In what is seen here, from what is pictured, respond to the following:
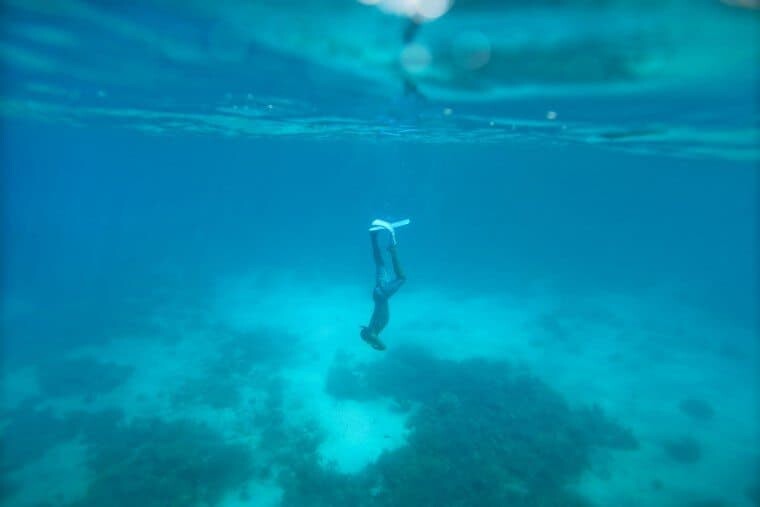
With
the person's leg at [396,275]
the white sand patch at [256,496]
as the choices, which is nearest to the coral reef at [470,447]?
the white sand patch at [256,496]

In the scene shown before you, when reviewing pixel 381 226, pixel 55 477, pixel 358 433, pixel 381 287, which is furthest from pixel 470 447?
pixel 55 477

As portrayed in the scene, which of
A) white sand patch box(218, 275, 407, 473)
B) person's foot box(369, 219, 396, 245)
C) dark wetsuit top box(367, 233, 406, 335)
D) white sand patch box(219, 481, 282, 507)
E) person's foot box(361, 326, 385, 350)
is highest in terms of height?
person's foot box(369, 219, 396, 245)

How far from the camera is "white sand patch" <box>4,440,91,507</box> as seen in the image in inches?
505

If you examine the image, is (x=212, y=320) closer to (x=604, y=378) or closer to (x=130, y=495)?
(x=130, y=495)

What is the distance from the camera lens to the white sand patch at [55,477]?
12.8 metres

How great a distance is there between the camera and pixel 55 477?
13.9 meters

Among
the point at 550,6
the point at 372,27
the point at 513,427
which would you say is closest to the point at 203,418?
the point at 513,427

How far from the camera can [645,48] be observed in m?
9.72

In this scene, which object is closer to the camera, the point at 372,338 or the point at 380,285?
the point at 372,338

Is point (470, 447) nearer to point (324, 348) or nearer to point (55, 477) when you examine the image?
point (324, 348)

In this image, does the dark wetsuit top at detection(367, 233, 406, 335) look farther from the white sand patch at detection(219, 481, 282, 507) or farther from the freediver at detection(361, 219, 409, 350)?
the white sand patch at detection(219, 481, 282, 507)

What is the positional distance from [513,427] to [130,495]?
1278 centimetres

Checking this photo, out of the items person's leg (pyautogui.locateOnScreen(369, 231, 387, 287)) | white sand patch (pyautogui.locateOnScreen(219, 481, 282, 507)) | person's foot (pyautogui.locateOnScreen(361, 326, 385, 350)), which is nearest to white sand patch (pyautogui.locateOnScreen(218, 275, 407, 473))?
white sand patch (pyautogui.locateOnScreen(219, 481, 282, 507))

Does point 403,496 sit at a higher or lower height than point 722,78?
lower
